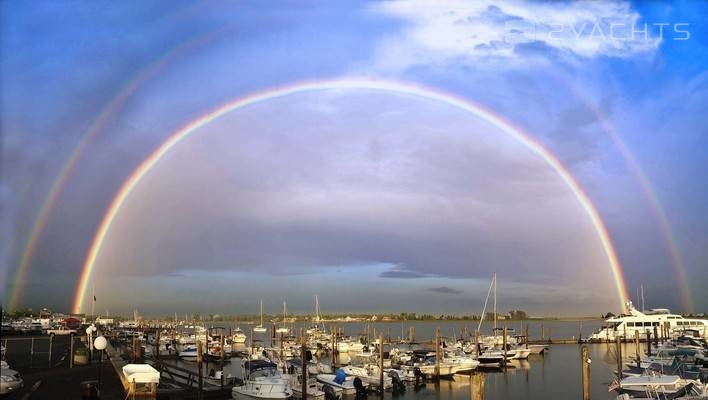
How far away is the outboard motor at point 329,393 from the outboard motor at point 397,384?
25.9 feet

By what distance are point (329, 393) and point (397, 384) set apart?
9776 millimetres

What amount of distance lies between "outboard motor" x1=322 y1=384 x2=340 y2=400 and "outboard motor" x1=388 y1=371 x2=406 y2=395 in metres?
7.89

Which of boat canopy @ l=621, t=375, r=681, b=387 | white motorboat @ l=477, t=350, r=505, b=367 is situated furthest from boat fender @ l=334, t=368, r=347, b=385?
white motorboat @ l=477, t=350, r=505, b=367

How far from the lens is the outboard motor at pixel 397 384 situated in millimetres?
47719

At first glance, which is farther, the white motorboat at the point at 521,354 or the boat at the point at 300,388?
the white motorboat at the point at 521,354

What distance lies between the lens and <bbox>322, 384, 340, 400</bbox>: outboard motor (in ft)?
130

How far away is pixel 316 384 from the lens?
41375 mm

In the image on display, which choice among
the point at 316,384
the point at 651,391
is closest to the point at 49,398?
the point at 316,384

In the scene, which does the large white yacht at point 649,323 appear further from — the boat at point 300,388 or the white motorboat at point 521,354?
the boat at point 300,388

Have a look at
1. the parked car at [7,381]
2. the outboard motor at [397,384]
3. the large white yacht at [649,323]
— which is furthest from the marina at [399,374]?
the large white yacht at [649,323]

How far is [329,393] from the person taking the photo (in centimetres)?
3994

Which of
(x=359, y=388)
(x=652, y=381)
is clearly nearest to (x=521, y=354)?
(x=359, y=388)

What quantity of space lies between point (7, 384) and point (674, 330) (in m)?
106

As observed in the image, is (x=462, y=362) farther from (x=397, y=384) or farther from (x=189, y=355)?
(x=189, y=355)
